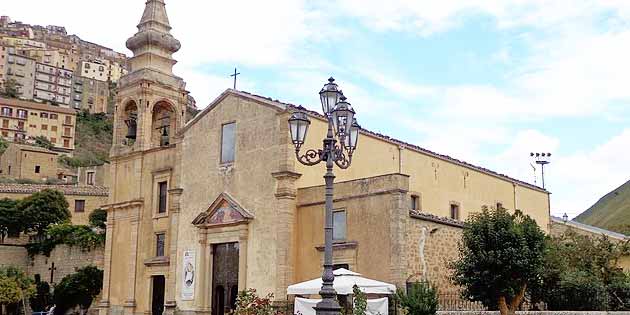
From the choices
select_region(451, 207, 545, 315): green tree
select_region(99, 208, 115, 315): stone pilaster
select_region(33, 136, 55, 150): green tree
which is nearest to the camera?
select_region(451, 207, 545, 315): green tree

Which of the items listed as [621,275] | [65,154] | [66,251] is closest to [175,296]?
[621,275]

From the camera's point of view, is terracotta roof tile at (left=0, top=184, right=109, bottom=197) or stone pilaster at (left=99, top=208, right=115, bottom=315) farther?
terracotta roof tile at (left=0, top=184, right=109, bottom=197)

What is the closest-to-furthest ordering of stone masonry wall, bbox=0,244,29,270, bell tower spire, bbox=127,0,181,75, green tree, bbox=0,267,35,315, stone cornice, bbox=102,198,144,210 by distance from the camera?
stone cornice, bbox=102,198,144,210 < bell tower spire, bbox=127,0,181,75 < green tree, bbox=0,267,35,315 < stone masonry wall, bbox=0,244,29,270

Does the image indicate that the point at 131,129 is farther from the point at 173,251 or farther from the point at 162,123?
the point at 173,251

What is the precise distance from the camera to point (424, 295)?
65.3 ft

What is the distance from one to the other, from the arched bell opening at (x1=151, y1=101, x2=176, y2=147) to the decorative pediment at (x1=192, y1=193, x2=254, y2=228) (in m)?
6.61

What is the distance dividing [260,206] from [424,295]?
383 inches

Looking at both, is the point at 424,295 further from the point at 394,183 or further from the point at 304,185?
the point at 304,185

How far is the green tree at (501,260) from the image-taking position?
69.8ft

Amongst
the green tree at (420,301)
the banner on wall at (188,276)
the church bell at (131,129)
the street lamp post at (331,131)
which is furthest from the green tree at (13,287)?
the street lamp post at (331,131)

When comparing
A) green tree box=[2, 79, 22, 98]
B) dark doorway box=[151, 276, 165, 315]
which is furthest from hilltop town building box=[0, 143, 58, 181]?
dark doorway box=[151, 276, 165, 315]

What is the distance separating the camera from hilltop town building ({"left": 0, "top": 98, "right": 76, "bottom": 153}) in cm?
11844

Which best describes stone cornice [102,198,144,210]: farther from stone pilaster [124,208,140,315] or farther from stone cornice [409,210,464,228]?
stone cornice [409,210,464,228]

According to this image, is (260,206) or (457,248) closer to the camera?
(457,248)
